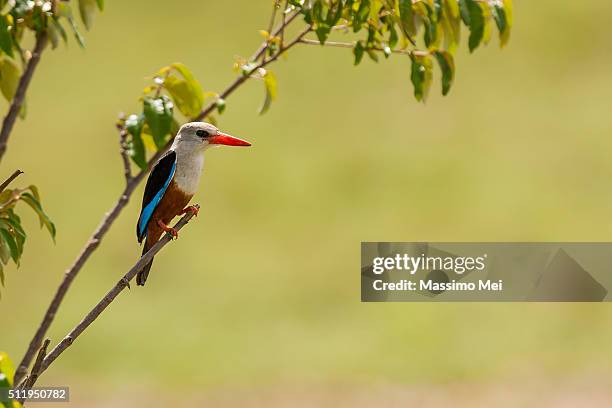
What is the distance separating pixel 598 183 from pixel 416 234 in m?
2.29

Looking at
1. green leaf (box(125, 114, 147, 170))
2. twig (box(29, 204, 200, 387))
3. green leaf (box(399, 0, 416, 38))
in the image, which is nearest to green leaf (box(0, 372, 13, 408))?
twig (box(29, 204, 200, 387))

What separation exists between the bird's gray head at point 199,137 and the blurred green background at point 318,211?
5.96 meters

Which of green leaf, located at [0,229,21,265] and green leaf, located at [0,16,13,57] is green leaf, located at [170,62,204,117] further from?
green leaf, located at [0,229,21,265]

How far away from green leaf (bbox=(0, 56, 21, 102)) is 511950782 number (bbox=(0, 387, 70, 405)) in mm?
772

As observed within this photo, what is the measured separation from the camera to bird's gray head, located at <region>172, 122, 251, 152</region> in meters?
2.84

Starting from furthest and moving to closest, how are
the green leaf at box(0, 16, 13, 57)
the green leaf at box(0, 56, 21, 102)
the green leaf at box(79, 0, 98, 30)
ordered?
the green leaf at box(0, 56, 21, 102)
the green leaf at box(79, 0, 98, 30)
the green leaf at box(0, 16, 13, 57)

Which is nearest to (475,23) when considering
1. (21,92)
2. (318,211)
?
(21,92)

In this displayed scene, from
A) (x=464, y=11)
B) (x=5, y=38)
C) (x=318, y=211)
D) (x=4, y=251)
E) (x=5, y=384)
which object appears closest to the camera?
(x=5, y=384)

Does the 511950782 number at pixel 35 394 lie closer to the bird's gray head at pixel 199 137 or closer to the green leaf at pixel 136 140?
the green leaf at pixel 136 140

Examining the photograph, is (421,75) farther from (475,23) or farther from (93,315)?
(93,315)

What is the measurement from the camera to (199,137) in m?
2.87

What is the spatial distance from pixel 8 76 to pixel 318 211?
8.79 meters

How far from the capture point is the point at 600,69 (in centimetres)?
1361

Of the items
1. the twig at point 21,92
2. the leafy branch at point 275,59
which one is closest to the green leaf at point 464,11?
the leafy branch at point 275,59
